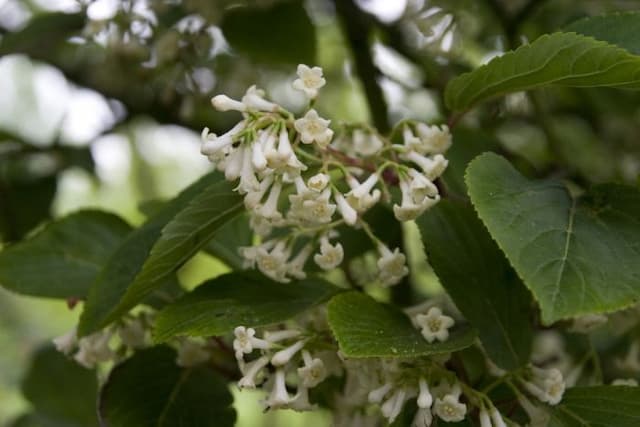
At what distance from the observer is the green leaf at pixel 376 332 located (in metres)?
1.19

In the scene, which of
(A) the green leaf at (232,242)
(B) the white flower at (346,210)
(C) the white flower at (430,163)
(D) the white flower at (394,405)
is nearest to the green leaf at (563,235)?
(C) the white flower at (430,163)

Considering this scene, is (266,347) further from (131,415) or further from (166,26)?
(166,26)

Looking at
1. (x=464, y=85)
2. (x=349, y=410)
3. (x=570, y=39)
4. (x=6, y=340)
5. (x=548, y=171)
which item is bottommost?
(x=6, y=340)

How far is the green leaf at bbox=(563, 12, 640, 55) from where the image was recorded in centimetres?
134

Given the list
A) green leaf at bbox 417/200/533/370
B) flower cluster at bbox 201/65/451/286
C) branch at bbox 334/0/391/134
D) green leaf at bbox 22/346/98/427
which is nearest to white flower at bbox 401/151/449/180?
flower cluster at bbox 201/65/451/286

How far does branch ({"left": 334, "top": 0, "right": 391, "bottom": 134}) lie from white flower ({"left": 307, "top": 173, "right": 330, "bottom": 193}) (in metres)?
1.13

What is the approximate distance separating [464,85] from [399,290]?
0.94 m

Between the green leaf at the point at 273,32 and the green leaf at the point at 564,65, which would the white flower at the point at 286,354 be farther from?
the green leaf at the point at 273,32

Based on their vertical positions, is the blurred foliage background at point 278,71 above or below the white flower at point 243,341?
below

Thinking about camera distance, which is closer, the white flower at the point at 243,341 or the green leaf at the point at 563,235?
the green leaf at the point at 563,235

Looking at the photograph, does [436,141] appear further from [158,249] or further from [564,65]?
[158,249]

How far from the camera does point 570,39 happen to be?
4.00 ft

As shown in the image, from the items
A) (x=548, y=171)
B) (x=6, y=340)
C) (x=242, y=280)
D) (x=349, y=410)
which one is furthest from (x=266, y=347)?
(x=6, y=340)

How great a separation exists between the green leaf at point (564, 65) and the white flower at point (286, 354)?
462 millimetres
